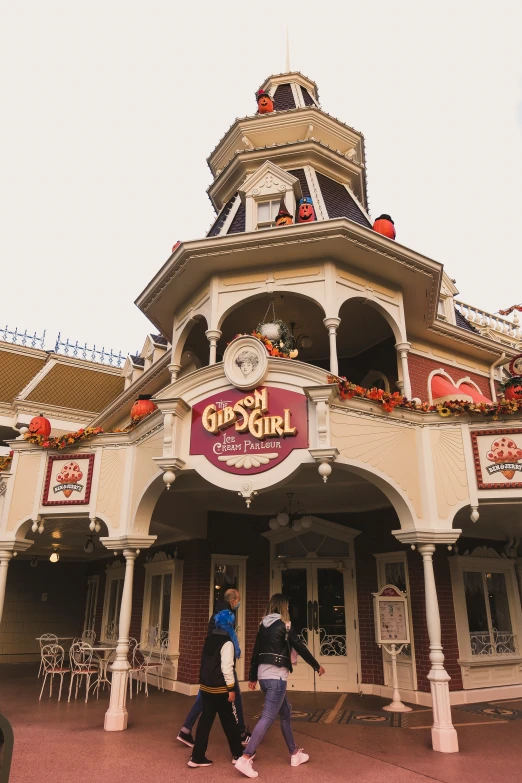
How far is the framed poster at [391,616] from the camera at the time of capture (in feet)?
33.0

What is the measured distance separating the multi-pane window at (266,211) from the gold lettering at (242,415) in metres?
5.34

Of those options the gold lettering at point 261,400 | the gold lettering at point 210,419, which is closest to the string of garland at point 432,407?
the gold lettering at point 261,400

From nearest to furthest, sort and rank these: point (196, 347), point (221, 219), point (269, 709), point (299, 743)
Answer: point (269, 709) < point (299, 743) < point (196, 347) < point (221, 219)

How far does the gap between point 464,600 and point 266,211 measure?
369 inches

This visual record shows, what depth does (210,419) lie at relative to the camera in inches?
340

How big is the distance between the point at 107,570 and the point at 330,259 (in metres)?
12.6

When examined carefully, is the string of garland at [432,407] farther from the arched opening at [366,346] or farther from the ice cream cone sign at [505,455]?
the arched opening at [366,346]

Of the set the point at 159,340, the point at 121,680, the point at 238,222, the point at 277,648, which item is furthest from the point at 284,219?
the point at 159,340

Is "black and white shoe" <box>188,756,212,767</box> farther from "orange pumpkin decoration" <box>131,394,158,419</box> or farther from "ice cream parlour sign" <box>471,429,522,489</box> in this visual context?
"orange pumpkin decoration" <box>131,394,158,419</box>

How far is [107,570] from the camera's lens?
17.4m

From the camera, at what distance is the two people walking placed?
5934 mm

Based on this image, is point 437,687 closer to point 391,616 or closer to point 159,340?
point 391,616

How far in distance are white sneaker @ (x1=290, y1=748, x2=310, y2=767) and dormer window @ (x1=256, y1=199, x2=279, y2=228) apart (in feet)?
32.1

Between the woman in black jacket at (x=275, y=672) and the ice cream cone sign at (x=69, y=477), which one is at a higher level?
the ice cream cone sign at (x=69, y=477)
